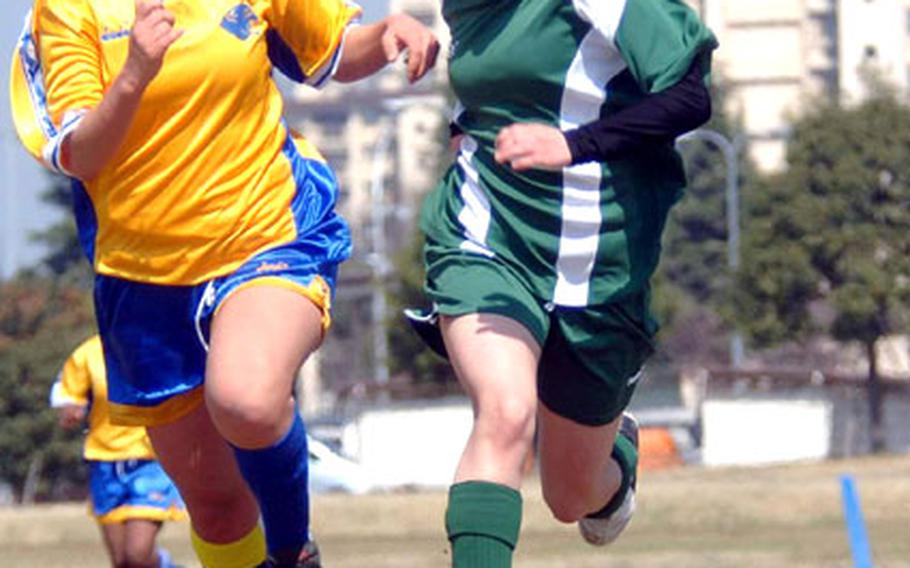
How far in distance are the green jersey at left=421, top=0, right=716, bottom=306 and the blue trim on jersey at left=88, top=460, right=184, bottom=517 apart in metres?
6.89

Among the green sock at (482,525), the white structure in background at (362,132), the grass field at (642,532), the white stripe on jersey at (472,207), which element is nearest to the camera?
the green sock at (482,525)

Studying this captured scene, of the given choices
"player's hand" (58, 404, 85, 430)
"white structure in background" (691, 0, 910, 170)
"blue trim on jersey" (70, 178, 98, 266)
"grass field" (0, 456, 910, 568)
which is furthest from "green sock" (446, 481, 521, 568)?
"white structure in background" (691, 0, 910, 170)

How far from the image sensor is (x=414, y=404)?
53469 millimetres

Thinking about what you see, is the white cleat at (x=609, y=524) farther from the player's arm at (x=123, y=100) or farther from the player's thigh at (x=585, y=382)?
the player's arm at (x=123, y=100)

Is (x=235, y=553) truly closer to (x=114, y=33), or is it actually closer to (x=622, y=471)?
(x=622, y=471)

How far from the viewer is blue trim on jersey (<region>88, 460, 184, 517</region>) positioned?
1345 cm

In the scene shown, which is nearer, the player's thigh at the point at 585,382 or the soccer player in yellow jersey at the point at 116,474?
the player's thigh at the point at 585,382

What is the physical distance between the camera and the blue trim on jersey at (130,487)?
1345 cm

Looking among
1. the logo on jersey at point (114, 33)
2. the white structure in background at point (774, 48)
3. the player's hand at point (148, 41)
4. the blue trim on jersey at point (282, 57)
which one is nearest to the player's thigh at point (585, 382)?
the blue trim on jersey at point (282, 57)

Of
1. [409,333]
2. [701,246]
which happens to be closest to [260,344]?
[409,333]

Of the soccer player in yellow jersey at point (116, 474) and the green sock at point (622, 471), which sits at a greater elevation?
the green sock at point (622, 471)

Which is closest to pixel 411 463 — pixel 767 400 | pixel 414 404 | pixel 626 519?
pixel 414 404

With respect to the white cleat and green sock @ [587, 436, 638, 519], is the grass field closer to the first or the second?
the white cleat

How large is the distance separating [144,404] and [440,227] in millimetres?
1035
